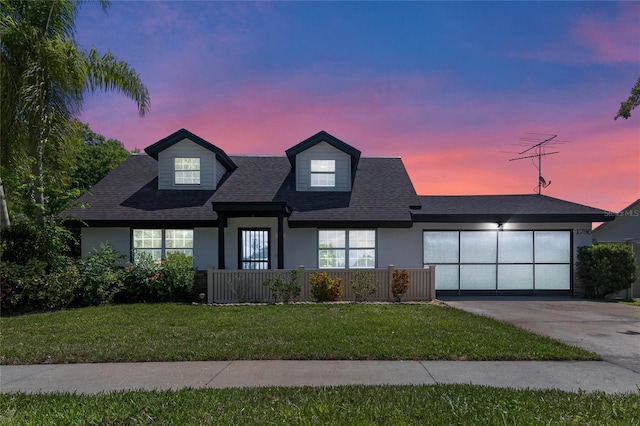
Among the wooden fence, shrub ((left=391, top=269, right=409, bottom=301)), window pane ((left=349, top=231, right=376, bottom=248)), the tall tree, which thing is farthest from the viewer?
window pane ((left=349, top=231, right=376, bottom=248))

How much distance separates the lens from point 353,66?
13266 mm

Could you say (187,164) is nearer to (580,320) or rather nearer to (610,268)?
(580,320)

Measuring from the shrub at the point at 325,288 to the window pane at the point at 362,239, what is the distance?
2732 millimetres

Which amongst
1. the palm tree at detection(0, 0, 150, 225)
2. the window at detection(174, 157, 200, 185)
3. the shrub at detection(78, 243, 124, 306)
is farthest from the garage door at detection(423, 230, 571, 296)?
the palm tree at detection(0, 0, 150, 225)

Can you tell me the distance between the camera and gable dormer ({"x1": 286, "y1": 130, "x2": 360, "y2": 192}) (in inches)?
638

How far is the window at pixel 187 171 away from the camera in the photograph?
1638cm

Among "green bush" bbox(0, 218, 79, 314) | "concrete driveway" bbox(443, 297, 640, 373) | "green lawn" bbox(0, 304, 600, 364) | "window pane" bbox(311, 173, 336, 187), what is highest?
"window pane" bbox(311, 173, 336, 187)

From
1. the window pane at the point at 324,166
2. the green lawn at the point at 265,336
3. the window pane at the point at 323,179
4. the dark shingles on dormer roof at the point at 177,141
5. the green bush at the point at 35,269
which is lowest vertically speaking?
the green lawn at the point at 265,336

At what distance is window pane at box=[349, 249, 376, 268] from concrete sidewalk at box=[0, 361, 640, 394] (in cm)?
886

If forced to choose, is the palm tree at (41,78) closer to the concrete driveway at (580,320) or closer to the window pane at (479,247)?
the window pane at (479,247)

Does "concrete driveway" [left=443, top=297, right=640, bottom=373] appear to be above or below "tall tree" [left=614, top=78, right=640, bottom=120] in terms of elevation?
below

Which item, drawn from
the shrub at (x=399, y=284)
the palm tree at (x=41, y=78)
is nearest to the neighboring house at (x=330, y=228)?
the shrub at (x=399, y=284)

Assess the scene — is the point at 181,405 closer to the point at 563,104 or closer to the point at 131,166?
the point at 563,104

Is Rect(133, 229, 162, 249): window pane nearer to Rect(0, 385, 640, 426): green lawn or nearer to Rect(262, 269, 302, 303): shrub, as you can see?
Rect(262, 269, 302, 303): shrub
